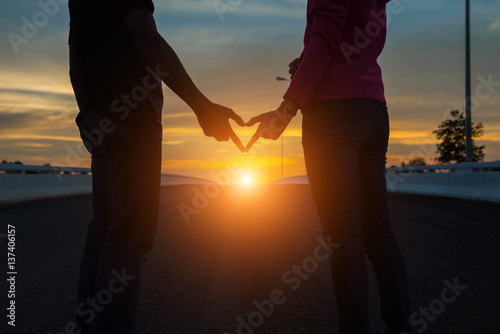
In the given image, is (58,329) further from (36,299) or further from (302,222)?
(302,222)

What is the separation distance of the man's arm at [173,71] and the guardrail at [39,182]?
510 inches

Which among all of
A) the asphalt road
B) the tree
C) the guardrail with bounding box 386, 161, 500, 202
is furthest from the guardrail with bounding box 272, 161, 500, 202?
the tree

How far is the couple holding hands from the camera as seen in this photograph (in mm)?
2307

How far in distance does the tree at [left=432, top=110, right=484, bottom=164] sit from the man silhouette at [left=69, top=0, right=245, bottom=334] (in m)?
78.7

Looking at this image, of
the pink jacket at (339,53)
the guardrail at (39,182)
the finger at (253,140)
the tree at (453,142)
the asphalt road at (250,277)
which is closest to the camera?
the pink jacket at (339,53)

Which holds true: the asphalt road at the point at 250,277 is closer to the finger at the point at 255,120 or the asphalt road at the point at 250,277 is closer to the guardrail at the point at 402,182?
the finger at the point at 255,120

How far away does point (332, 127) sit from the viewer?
8.38ft

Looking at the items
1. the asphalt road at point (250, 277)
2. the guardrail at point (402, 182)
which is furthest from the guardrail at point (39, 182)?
Answer: the asphalt road at point (250, 277)

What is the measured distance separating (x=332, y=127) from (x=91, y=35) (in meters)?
1.26

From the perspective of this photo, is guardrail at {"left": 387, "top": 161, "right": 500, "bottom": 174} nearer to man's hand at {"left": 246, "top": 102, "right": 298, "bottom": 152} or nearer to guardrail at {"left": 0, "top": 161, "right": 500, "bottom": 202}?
guardrail at {"left": 0, "top": 161, "right": 500, "bottom": 202}

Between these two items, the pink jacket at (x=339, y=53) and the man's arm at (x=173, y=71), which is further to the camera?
the pink jacket at (x=339, y=53)

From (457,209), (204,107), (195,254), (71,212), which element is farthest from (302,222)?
(204,107)

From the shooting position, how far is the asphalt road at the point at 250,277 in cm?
361

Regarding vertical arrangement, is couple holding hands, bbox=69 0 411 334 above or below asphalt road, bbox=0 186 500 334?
above
